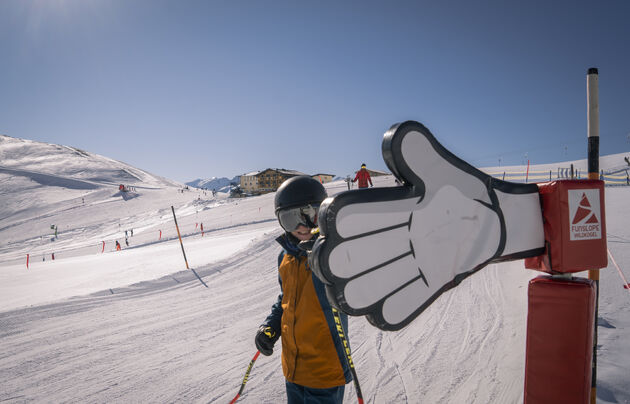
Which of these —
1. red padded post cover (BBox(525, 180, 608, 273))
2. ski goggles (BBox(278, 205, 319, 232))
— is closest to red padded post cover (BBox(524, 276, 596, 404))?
red padded post cover (BBox(525, 180, 608, 273))

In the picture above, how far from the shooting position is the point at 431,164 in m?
0.88

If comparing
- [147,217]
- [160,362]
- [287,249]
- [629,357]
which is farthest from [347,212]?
[147,217]

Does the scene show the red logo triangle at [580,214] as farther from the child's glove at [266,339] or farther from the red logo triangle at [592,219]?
the child's glove at [266,339]

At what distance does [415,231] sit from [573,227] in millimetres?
602

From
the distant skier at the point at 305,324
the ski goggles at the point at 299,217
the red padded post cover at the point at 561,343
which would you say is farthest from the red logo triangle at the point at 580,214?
the ski goggles at the point at 299,217

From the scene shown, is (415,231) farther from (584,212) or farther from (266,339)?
(266,339)

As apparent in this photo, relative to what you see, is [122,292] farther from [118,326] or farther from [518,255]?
[518,255]

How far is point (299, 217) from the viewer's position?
7.10 feet

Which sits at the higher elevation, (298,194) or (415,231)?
(298,194)

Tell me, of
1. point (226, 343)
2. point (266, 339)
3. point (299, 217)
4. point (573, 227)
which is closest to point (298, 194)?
point (299, 217)

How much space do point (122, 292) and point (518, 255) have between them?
7522 mm

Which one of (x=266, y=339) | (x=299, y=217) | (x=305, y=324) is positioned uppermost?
(x=299, y=217)

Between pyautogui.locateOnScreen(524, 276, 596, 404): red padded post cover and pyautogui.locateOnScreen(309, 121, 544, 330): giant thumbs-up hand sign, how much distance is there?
0.50ft

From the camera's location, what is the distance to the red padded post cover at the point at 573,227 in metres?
0.98
